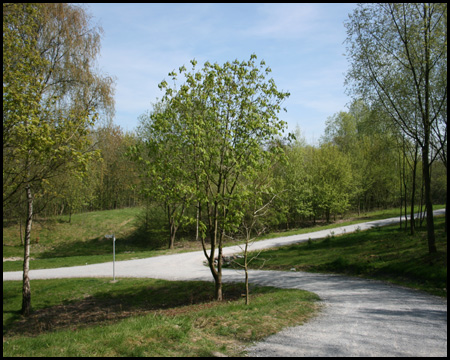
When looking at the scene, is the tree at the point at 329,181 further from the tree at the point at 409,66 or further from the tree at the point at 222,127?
the tree at the point at 222,127

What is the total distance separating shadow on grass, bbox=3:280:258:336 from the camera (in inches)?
458

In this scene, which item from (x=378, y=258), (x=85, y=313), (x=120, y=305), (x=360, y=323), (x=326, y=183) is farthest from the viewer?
(x=326, y=183)

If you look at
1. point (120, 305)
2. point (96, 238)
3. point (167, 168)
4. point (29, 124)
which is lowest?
point (120, 305)

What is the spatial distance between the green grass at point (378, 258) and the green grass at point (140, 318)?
2.41 meters

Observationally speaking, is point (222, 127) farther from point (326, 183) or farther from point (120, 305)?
point (326, 183)

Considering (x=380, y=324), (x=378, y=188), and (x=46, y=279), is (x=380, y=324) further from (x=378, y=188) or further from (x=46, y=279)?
(x=378, y=188)

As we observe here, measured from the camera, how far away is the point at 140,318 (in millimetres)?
7773

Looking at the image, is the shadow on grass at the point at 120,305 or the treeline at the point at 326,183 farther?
the treeline at the point at 326,183

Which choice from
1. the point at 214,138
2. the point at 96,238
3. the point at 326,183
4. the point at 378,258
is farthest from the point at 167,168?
the point at 96,238

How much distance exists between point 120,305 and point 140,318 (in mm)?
6123

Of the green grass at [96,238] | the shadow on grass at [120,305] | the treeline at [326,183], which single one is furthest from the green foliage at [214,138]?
the green grass at [96,238]

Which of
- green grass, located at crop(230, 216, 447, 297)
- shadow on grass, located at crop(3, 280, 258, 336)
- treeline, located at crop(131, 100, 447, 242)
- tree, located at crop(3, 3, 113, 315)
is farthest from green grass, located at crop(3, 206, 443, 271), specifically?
tree, located at crop(3, 3, 113, 315)

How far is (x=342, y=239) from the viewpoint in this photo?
22.2 m

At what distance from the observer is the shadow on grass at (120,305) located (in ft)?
38.2
